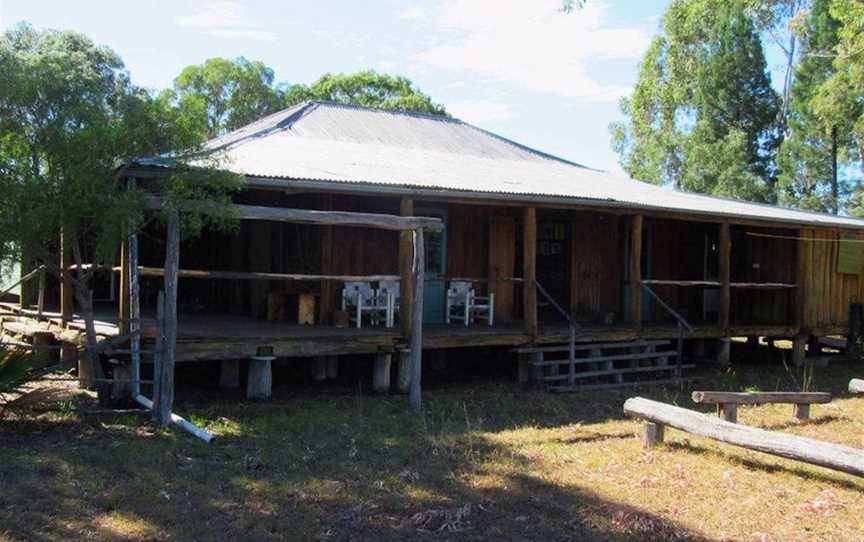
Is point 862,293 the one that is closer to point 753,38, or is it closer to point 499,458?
point 499,458

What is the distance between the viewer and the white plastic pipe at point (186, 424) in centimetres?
807

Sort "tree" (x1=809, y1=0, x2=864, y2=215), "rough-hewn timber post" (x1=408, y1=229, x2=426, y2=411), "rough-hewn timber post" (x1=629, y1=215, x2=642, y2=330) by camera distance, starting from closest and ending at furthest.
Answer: "rough-hewn timber post" (x1=408, y1=229, x2=426, y2=411)
"rough-hewn timber post" (x1=629, y1=215, x2=642, y2=330)
"tree" (x1=809, y1=0, x2=864, y2=215)

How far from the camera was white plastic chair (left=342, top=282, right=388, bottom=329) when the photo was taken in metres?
12.5

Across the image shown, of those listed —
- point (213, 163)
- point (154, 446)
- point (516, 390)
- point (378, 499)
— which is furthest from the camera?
point (516, 390)

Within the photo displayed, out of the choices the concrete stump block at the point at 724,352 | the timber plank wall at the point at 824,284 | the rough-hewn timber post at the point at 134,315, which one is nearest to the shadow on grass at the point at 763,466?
the rough-hewn timber post at the point at 134,315

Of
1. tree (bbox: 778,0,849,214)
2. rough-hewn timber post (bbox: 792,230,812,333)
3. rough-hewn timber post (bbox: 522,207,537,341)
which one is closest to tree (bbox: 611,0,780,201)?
tree (bbox: 778,0,849,214)

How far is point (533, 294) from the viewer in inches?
496

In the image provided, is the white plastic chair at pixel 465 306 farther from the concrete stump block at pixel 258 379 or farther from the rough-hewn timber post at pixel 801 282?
the rough-hewn timber post at pixel 801 282

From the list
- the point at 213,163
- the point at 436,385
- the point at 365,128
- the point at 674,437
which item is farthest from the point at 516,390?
the point at 365,128

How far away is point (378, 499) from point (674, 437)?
4024mm

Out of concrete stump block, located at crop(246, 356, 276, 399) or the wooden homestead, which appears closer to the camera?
concrete stump block, located at crop(246, 356, 276, 399)

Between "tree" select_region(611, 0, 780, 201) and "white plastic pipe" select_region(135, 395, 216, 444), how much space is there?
28071 mm

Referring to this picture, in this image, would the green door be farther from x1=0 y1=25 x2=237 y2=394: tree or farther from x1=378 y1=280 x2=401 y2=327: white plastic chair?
Answer: x1=0 y1=25 x2=237 y2=394: tree

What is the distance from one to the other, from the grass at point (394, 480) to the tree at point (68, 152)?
1.77 metres
